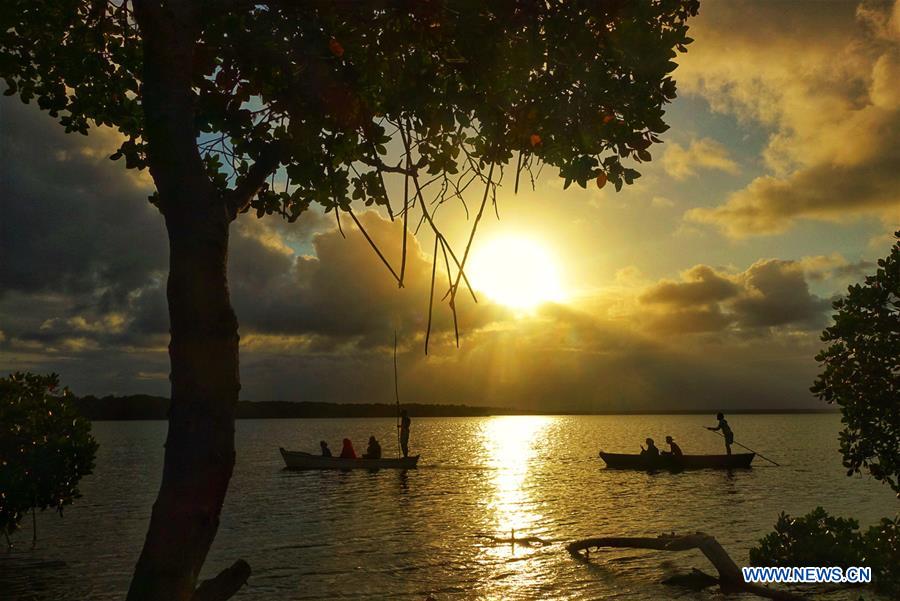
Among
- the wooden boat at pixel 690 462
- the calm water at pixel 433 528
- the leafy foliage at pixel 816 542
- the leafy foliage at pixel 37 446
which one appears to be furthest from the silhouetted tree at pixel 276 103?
the wooden boat at pixel 690 462

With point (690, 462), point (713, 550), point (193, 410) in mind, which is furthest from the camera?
point (690, 462)

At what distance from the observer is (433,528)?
31531 millimetres

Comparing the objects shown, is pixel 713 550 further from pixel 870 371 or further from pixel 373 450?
pixel 373 450

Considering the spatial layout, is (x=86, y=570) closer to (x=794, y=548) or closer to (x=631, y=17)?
(x=794, y=548)

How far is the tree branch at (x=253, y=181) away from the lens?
5715 mm

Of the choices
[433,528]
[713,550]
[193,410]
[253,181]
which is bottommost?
[433,528]

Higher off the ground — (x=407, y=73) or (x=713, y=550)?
(x=407, y=73)

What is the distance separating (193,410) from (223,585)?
4.54 ft

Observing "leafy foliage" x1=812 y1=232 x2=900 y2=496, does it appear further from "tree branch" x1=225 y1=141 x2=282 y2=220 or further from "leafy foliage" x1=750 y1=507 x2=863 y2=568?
"tree branch" x1=225 y1=141 x2=282 y2=220

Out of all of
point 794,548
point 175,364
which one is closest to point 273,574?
point 794,548

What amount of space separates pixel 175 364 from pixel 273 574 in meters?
20.2

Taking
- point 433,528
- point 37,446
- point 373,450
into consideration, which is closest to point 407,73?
point 37,446

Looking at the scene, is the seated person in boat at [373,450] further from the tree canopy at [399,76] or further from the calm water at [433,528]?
the tree canopy at [399,76]

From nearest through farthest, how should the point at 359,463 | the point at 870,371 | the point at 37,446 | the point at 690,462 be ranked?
the point at 870,371 → the point at 37,446 → the point at 690,462 → the point at 359,463
